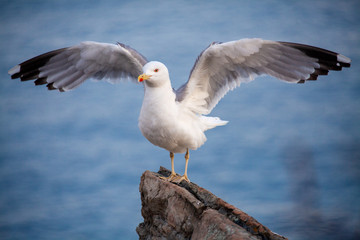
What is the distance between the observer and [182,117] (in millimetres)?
5645

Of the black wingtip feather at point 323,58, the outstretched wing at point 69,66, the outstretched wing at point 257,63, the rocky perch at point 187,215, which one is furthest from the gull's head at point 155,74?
the black wingtip feather at point 323,58

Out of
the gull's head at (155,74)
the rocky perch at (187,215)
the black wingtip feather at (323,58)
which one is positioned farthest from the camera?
the black wingtip feather at (323,58)

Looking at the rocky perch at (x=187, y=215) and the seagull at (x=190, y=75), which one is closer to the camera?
the rocky perch at (x=187, y=215)

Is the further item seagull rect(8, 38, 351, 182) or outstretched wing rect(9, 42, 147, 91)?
outstretched wing rect(9, 42, 147, 91)

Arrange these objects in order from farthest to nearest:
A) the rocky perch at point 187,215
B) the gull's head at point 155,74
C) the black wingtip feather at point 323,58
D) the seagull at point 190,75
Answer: the black wingtip feather at point 323,58, the seagull at point 190,75, the gull's head at point 155,74, the rocky perch at point 187,215

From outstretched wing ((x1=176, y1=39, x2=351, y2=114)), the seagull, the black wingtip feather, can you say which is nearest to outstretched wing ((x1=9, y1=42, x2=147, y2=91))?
the seagull

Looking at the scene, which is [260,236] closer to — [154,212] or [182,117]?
[154,212]

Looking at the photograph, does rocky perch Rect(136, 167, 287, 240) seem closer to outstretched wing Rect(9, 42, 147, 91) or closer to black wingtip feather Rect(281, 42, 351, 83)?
outstretched wing Rect(9, 42, 147, 91)

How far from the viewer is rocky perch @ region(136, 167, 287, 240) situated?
4.04 m

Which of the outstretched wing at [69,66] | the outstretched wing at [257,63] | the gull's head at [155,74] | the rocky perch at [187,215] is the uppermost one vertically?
the outstretched wing at [69,66]

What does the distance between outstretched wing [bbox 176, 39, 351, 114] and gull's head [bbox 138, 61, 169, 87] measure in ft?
1.59

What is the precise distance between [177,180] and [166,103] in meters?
0.91

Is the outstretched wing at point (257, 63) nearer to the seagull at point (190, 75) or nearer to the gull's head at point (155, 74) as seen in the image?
the seagull at point (190, 75)

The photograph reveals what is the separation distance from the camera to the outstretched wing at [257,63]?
547 centimetres
